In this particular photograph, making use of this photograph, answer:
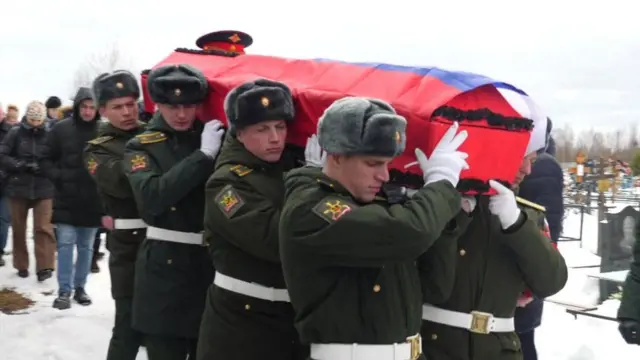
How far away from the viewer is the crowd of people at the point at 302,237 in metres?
2.20

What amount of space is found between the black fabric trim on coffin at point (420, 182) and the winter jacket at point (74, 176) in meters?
4.22

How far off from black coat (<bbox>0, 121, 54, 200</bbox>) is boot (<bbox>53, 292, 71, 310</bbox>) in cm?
142

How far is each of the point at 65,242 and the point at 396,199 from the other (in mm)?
4540

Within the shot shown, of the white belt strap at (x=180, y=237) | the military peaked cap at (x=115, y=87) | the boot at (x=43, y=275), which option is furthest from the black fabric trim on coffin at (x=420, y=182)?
the boot at (x=43, y=275)

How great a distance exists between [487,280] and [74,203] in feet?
14.9

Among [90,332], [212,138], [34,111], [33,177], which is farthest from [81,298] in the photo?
[212,138]

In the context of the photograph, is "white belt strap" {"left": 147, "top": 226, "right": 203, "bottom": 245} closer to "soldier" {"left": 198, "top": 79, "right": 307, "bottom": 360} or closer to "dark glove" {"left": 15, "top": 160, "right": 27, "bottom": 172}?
"soldier" {"left": 198, "top": 79, "right": 307, "bottom": 360}

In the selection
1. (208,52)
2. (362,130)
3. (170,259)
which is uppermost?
(208,52)

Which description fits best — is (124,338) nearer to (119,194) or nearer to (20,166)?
(119,194)

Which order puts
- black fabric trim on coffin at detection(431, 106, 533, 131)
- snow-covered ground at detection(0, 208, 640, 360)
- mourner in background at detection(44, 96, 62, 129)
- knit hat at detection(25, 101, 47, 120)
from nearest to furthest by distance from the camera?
black fabric trim on coffin at detection(431, 106, 533, 131), snow-covered ground at detection(0, 208, 640, 360), knit hat at detection(25, 101, 47, 120), mourner in background at detection(44, 96, 62, 129)

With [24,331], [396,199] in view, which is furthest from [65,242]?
[396,199]

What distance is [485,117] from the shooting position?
8.06 feet

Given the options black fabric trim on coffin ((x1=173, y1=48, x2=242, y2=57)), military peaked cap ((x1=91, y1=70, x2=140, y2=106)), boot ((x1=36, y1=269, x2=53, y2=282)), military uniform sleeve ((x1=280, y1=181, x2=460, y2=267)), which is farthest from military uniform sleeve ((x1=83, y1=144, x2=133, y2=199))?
boot ((x1=36, y1=269, x2=53, y2=282))

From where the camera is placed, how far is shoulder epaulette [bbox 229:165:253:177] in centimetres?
289
